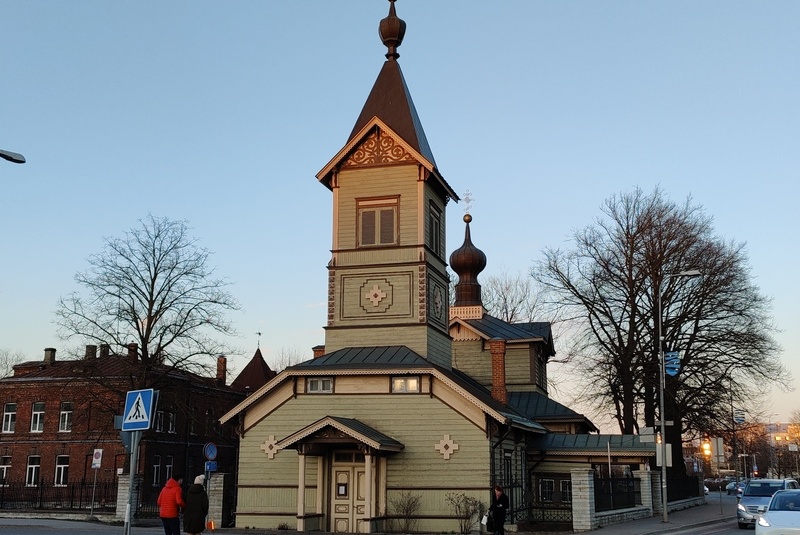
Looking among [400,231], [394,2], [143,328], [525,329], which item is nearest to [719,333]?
[525,329]

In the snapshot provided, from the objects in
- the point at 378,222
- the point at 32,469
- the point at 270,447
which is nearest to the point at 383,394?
the point at 270,447

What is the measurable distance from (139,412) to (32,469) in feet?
140

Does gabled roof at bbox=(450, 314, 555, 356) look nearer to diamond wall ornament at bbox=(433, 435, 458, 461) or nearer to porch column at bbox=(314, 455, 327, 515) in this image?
diamond wall ornament at bbox=(433, 435, 458, 461)

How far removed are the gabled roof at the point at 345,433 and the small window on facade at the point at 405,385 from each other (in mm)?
1846

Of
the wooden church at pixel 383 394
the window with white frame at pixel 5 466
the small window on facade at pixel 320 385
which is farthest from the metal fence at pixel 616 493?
the window with white frame at pixel 5 466

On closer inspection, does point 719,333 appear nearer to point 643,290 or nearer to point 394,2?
point 643,290

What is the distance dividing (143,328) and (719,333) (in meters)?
27.7

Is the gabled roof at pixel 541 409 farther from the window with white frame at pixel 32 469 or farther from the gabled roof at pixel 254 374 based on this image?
the gabled roof at pixel 254 374

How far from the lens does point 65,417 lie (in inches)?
2010

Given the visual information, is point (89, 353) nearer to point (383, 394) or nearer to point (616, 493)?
point (383, 394)

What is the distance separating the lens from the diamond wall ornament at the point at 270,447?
29.0 m

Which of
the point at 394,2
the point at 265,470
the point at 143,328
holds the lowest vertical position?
the point at 265,470

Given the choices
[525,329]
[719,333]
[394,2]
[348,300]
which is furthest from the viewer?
[525,329]

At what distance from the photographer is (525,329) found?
46.6 metres
